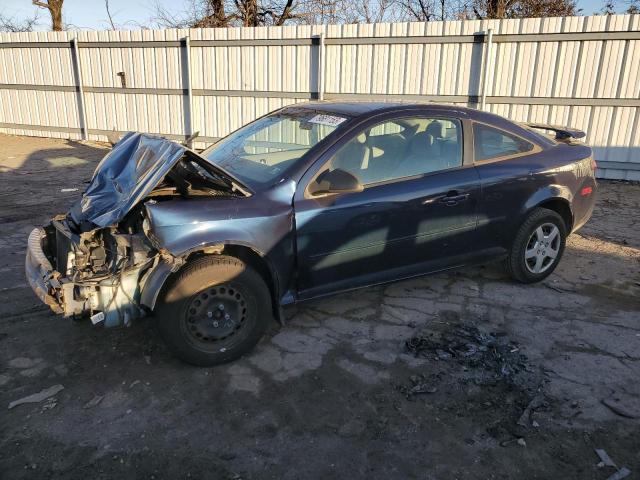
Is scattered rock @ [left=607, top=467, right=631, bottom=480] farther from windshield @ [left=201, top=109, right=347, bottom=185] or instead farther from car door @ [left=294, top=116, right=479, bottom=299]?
windshield @ [left=201, top=109, right=347, bottom=185]

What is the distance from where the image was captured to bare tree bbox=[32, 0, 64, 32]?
814 inches

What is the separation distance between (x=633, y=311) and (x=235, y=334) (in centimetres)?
331

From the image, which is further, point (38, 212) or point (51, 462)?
point (38, 212)

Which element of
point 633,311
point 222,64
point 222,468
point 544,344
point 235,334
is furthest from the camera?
point 222,64

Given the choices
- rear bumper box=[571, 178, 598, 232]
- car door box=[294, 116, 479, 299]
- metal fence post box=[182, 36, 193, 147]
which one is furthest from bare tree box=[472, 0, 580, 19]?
car door box=[294, 116, 479, 299]

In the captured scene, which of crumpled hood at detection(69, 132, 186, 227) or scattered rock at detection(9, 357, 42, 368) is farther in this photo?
scattered rock at detection(9, 357, 42, 368)

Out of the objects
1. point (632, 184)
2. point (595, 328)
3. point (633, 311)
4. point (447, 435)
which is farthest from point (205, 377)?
point (632, 184)

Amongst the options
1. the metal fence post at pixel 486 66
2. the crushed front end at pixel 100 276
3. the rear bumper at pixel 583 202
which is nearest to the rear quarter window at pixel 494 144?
the rear bumper at pixel 583 202

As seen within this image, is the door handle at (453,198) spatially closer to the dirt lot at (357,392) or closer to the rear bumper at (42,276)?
the dirt lot at (357,392)

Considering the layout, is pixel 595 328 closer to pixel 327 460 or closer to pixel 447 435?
pixel 447 435

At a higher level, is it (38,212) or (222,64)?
(222,64)

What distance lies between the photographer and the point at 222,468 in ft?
8.36

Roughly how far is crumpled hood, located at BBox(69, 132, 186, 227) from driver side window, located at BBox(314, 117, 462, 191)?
1.11 meters

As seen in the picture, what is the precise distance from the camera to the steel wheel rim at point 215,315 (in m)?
3.26
